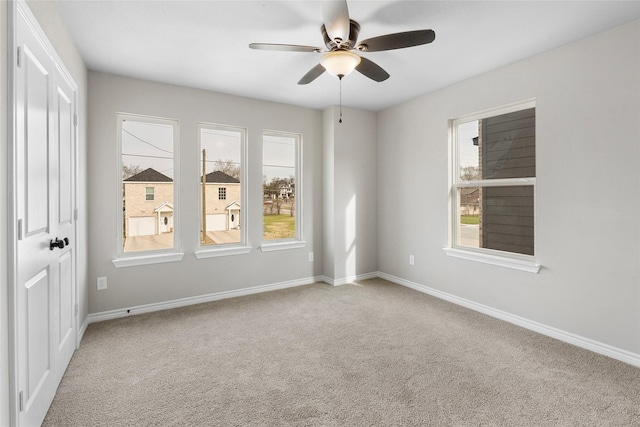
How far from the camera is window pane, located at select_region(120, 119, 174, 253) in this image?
3.44 meters

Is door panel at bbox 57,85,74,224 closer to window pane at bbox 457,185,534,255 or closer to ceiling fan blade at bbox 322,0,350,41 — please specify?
ceiling fan blade at bbox 322,0,350,41

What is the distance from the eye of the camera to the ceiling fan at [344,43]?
186cm

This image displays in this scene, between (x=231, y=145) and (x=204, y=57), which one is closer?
(x=204, y=57)

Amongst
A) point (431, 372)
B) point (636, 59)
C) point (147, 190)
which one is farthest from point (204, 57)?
point (636, 59)

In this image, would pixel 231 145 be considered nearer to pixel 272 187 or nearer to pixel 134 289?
pixel 272 187

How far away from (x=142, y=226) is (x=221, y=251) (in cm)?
90

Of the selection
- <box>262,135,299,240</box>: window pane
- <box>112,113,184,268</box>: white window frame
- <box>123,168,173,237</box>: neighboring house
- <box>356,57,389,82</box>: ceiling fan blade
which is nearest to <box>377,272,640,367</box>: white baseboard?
<box>262,135,299,240</box>: window pane

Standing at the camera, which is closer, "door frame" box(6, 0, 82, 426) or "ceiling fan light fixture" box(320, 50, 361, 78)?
"door frame" box(6, 0, 82, 426)

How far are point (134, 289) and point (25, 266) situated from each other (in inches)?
80.6

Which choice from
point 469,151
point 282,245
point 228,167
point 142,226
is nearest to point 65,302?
point 142,226

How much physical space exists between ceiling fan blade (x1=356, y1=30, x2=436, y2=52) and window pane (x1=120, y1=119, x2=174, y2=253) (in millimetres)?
2531

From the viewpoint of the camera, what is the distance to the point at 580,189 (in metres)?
2.65

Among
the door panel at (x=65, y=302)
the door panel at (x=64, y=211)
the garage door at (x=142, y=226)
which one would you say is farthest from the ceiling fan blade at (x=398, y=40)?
the garage door at (x=142, y=226)

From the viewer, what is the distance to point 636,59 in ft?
7.66
